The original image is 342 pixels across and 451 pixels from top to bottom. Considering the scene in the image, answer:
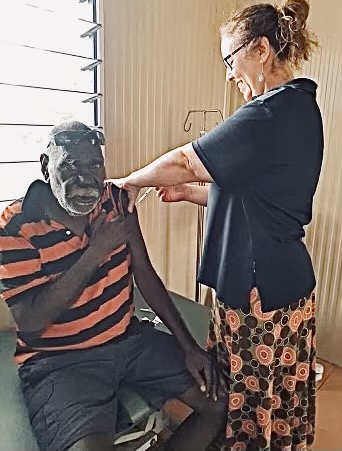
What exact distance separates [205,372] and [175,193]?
15.1 inches

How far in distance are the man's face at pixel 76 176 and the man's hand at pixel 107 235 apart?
0.04 metres

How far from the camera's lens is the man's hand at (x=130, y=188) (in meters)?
0.89

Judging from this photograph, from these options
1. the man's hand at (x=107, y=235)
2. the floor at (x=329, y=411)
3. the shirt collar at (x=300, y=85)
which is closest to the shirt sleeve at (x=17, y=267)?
the man's hand at (x=107, y=235)

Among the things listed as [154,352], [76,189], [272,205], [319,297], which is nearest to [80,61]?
[76,189]

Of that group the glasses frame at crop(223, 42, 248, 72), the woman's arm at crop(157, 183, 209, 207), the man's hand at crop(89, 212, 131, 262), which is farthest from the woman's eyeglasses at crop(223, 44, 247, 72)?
the man's hand at crop(89, 212, 131, 262)

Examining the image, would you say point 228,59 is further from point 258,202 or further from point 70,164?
point 70,164

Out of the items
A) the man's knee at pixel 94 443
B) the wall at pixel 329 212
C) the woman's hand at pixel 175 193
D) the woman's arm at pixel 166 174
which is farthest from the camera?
the wall at pixel 329 212

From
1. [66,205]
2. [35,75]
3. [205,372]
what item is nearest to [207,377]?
[205,372]

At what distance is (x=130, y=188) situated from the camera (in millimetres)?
908

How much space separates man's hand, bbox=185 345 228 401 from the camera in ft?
3.16

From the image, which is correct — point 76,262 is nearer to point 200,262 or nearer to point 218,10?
point 200,262

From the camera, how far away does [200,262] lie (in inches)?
39.5

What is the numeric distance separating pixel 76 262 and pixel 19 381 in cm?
26

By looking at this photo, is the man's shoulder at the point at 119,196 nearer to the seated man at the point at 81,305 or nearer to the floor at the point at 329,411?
the seated man at the point at 81,305
